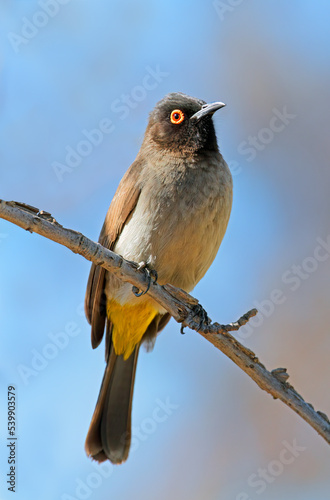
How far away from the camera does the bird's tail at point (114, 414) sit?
473 cm

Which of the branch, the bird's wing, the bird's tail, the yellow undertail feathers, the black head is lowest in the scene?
the branch

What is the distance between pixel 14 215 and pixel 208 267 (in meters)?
2.06

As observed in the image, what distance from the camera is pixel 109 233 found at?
445 cm

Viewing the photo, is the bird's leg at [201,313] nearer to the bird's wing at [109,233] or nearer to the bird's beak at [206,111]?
the bird's wing at [109,233]

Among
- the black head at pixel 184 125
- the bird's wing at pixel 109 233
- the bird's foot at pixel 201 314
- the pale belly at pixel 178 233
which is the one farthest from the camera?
the black head at pixel 184 125

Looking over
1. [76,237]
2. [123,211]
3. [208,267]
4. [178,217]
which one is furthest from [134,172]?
[76,237]

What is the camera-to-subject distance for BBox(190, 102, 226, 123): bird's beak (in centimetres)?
443

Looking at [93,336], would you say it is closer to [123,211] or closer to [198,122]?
[123,211]

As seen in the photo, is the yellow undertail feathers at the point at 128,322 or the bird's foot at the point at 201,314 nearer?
the bird's foot at the point at 201,314

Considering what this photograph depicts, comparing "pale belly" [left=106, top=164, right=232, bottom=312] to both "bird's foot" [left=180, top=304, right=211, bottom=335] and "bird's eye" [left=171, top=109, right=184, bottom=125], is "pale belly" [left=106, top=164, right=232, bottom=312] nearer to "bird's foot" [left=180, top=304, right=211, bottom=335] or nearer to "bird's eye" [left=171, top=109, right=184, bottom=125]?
"bird's foot" [left=180, top=304, right=211, bottom=335]

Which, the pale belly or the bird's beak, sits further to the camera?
the bird's beak

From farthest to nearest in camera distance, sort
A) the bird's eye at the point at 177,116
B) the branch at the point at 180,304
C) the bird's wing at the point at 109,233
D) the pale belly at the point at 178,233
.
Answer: the bird's eye at the point at 177,116
the bird's wing at the point at 109,233
the pale belly at the point at 178,233
the branch at the point at 180,304

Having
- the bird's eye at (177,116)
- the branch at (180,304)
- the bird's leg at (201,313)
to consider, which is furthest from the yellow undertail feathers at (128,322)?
the bird's eye at (177,116)

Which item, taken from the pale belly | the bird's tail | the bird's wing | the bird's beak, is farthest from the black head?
the bird's tail
